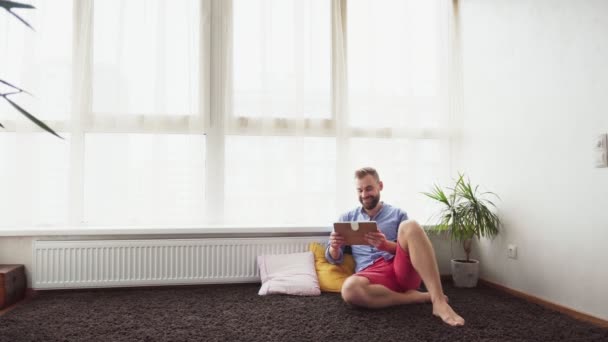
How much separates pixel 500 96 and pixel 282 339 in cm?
222

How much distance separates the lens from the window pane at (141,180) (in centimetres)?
305

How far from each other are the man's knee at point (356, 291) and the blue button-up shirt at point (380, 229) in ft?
0.93

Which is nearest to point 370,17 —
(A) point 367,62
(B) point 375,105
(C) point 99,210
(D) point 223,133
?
(A) point 367,62

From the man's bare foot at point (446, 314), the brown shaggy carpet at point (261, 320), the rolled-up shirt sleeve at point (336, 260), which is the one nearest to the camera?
the brown shaggy carpet at point (261, 320)

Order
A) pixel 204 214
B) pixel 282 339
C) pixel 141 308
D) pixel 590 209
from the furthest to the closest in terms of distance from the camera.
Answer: pixel 204 214
pixel 141 308
pixel 590 209
pixel 282 339

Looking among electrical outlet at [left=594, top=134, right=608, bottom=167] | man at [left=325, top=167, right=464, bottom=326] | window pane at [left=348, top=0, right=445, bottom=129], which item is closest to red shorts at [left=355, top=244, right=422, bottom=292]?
man at [left=325, top=167, right=464, bottom=326]

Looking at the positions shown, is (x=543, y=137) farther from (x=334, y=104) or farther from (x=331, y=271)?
(x=331, y=271)

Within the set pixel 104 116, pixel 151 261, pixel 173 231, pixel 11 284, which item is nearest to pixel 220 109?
pixel 104 116

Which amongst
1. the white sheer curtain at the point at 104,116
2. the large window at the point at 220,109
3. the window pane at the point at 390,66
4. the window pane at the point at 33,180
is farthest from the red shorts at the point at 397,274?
the window pane at the point at 33,180

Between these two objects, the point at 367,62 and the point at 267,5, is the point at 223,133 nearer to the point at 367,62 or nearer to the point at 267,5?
the point at 267,5

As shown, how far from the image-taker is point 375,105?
343 cm

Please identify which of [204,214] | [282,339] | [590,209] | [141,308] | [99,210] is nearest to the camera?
[282,339]

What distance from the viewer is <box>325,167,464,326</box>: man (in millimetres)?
2365

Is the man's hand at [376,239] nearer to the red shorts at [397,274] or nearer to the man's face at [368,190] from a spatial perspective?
the red shorts at [397,274]
